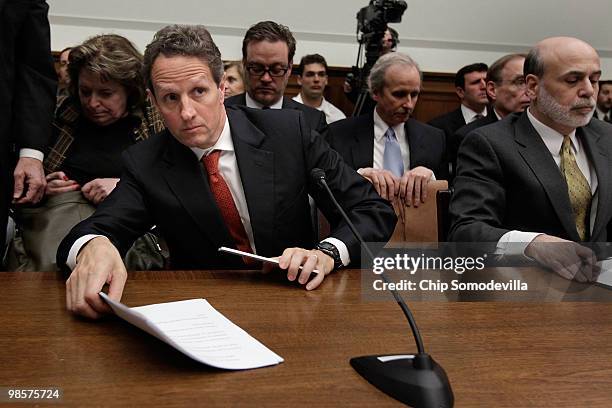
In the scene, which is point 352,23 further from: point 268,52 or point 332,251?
point 332,251

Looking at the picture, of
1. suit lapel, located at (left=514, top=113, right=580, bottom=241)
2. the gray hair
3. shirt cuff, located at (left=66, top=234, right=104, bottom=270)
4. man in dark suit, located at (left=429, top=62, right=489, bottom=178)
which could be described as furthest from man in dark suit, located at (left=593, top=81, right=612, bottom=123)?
shirt cuff, located at (left=66, top=234, right=104, bottom=270)

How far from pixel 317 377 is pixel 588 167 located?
1421 millimetres

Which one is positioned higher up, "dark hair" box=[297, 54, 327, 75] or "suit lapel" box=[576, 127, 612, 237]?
"dark hair" box=[297, 54, 327, 75]

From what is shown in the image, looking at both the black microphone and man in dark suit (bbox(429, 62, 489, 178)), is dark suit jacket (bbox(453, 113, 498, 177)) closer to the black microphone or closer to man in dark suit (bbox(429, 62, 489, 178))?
man in dark suit (bbox(429, 62, 489, 178))

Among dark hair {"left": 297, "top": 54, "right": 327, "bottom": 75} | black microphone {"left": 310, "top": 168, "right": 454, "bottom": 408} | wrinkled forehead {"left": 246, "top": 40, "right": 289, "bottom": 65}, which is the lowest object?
black microphone {"left": 310, "top": 168, "right": 454, "bottom": 408}

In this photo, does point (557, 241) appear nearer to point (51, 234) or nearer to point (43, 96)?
point (51, 234)

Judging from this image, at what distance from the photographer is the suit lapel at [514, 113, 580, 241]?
178 centimetres

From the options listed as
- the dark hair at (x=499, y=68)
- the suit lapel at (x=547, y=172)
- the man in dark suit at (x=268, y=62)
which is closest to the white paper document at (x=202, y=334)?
the suit lapel at (x=547, y=172)

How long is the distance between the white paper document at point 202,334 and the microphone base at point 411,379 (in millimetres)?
131

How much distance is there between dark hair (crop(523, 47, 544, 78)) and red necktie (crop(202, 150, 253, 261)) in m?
1.08

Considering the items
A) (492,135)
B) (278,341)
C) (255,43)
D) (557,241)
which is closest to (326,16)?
(255,43)

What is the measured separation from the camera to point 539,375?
799 millimetres

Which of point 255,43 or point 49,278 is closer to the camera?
point 49,278

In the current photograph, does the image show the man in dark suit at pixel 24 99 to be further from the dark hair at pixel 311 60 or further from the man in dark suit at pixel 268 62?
the dark hair at pixel 311 60
